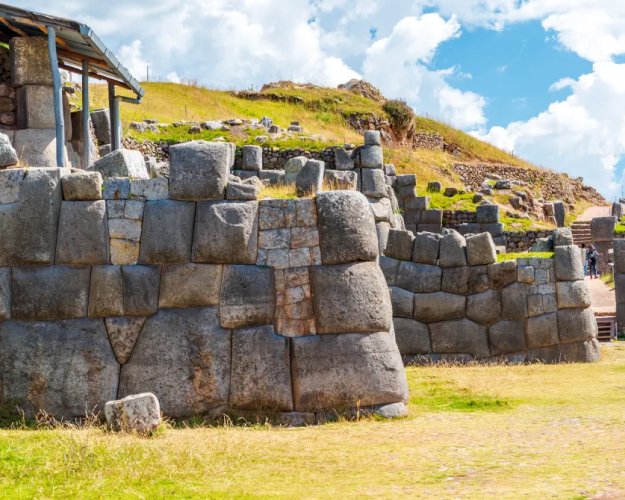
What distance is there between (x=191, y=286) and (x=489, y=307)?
26.6ft

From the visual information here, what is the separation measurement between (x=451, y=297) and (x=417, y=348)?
1.16 m

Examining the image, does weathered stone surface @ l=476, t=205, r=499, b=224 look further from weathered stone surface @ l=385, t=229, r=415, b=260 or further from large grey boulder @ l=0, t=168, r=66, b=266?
large grey boulder @ l=0, t=168, r=66, b=266

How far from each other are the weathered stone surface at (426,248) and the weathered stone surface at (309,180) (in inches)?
151

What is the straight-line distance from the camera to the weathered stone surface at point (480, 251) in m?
17.2

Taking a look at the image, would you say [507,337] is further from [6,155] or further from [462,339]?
[6,155]

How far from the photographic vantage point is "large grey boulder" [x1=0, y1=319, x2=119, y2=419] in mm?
10430

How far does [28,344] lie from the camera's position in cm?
1047

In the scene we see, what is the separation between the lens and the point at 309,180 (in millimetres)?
12508

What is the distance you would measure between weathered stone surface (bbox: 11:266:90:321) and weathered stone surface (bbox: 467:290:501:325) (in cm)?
870

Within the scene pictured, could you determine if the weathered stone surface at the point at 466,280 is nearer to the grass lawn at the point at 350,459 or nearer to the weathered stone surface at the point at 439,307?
the weathered stone surface at the point at 439,307

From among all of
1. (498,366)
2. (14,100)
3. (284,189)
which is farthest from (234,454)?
(14,100)

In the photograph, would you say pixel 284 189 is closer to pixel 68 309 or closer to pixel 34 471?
pixel 68 309

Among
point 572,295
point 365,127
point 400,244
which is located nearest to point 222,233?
point 400,244

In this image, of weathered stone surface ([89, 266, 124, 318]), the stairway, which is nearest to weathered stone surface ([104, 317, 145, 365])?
weathered stone surface ([89, 266, 124, 318])
